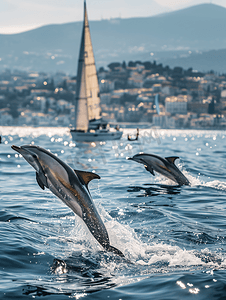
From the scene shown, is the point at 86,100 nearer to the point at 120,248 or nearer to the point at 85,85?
the point at 85,85

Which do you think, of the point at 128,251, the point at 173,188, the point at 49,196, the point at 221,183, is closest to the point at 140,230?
the point at 128,251

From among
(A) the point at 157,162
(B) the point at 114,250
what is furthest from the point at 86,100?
(B) the point at 114,250

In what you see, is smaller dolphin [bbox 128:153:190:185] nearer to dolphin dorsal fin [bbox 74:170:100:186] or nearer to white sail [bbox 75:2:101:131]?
dolphin dorsal fin [bbox 74:170:100:186]

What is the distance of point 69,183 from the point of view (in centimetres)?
884

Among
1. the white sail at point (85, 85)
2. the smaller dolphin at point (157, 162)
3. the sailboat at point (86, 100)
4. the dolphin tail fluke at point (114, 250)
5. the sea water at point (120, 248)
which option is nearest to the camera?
the sea water at point (120, 248)

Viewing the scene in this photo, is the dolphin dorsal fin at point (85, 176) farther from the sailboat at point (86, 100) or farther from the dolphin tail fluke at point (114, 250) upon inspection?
the sailboat at point (86, 100)

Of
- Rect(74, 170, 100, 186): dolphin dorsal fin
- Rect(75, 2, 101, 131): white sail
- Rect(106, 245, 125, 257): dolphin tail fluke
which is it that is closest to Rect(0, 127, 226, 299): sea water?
Rect(106, 245, 125, 257): dolphin tail fluke

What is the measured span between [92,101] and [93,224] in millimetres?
59858

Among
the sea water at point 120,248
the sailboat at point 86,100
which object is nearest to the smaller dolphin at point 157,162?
the sea water at point 120,248

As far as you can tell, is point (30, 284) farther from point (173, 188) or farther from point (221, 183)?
point (221, 183)

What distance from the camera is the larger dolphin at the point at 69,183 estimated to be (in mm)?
8828

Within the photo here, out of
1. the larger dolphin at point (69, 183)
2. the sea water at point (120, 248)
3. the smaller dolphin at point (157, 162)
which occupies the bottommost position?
the sea water at point (120, 248)

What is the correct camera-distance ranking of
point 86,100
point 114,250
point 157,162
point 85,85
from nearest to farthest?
point 114,250
point 157,162
point 86,100
point 85,85

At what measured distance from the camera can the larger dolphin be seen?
8828 millimetres
